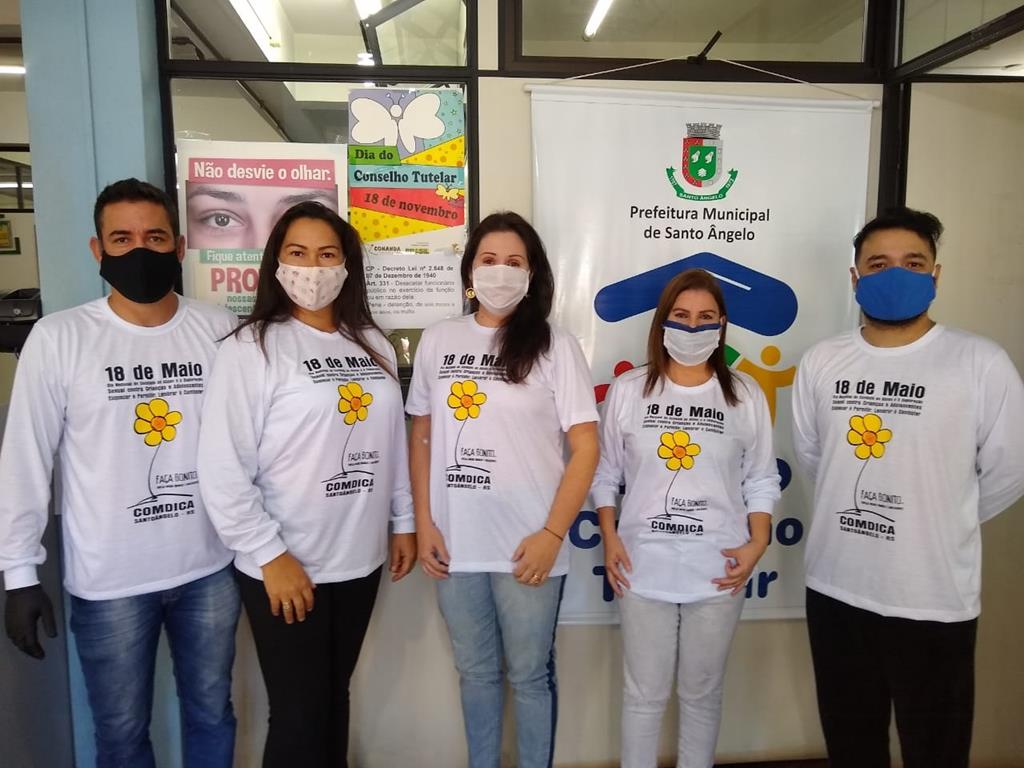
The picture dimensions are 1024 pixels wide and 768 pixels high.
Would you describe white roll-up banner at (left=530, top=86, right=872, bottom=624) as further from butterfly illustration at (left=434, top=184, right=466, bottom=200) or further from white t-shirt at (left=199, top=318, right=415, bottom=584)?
white t-shirt at (left=199, top=318, right=415, bottom=584)

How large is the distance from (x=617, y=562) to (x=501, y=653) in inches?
16.5

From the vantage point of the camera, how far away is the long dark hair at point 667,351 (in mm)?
1732

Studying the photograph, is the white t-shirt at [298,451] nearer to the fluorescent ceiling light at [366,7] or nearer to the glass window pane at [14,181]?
the fluorescent ceiling light at [366,7]

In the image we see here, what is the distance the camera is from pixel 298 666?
5.01 ft

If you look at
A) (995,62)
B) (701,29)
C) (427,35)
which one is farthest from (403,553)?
(995,62)

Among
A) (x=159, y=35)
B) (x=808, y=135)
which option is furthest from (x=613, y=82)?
(x=159, y=35)

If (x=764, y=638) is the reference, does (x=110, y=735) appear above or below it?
above

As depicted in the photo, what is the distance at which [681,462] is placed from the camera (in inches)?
66.8

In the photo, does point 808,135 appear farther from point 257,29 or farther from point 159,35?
point 159,35

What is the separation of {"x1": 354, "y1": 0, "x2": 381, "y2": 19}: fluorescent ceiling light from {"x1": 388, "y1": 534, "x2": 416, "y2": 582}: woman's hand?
1696 mm

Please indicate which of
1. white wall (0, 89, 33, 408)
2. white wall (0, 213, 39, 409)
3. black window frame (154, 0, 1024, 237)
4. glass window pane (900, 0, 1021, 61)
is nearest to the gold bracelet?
black window frame (154, 0, 1024, 237)

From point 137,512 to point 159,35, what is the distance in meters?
1.51

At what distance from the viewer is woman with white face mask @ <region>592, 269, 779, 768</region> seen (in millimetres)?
1685

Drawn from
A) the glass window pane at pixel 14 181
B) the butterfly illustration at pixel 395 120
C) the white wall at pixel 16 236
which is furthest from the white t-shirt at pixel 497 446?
the glass window pane at pixel 14 181
